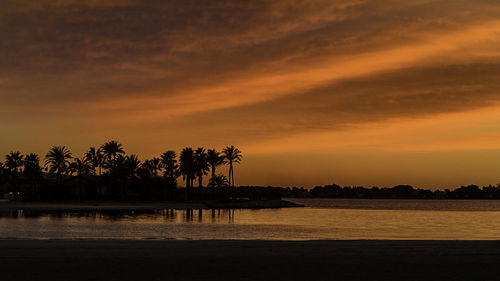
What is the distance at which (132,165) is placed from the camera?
125062mm

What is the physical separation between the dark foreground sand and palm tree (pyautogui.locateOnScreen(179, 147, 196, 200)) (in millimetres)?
113490

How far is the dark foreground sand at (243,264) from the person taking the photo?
15289 mm

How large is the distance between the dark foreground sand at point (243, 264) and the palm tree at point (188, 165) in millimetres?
113490

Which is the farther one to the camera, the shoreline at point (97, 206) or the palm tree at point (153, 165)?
the palm tree at point (153, 165)

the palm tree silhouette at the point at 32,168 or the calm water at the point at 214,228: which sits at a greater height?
the palm tree silhouette at the point at 32,168

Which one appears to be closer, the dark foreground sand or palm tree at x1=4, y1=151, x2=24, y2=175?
the dark foreground sand

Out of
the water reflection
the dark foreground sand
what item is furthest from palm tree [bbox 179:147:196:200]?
the dark foreground sand

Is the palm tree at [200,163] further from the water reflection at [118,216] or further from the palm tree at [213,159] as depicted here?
the water reflection at [118,216]

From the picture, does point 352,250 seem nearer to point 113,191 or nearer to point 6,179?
point 113,191

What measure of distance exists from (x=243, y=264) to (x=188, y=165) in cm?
11990

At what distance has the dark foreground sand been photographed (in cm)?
1529

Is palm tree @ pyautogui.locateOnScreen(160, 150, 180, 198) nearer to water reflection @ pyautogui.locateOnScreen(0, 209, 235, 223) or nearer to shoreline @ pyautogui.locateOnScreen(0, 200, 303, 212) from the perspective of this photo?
shoreline @ pyautogui.locateOnScreen(0, 200, 303, 212)

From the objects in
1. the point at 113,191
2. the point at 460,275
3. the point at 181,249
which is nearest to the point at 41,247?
the point at 181,249

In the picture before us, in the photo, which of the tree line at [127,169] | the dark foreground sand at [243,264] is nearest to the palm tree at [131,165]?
the tree line at [127,169]
